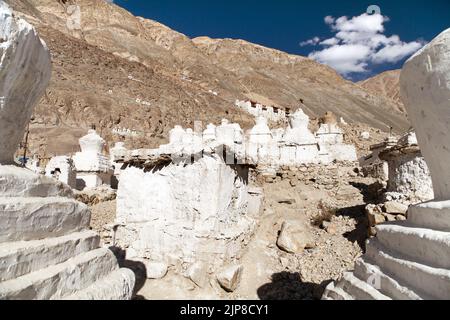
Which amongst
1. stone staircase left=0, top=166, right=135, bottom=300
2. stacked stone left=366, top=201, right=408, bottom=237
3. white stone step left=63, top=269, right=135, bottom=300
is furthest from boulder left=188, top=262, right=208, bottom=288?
stacked stone left=366, top=201, right=408, bottom=237

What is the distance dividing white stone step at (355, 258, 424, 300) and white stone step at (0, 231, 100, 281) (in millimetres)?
2582

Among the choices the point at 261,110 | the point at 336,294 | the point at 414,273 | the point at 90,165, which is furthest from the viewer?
the point at 261,110

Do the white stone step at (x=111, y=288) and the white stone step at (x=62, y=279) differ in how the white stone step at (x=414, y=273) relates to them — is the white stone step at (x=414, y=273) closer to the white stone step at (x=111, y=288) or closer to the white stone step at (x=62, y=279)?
the white stone step at (x=111, y=288)

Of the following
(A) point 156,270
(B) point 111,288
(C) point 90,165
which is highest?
(C) point 90,165

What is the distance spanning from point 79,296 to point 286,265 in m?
5.15

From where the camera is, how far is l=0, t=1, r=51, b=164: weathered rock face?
2684 millimetres

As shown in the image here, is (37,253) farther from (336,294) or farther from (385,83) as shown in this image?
(385,83)

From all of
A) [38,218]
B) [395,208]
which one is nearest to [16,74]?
[38,218]

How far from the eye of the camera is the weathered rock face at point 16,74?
2.68 metres

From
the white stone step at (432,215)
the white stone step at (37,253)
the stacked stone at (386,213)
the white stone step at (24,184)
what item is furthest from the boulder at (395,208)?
the white stone step at (24,184)

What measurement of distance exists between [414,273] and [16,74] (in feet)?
11.5

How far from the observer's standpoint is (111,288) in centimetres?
311

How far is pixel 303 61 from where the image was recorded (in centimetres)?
9600

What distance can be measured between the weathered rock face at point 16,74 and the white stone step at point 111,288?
4.39 ft
